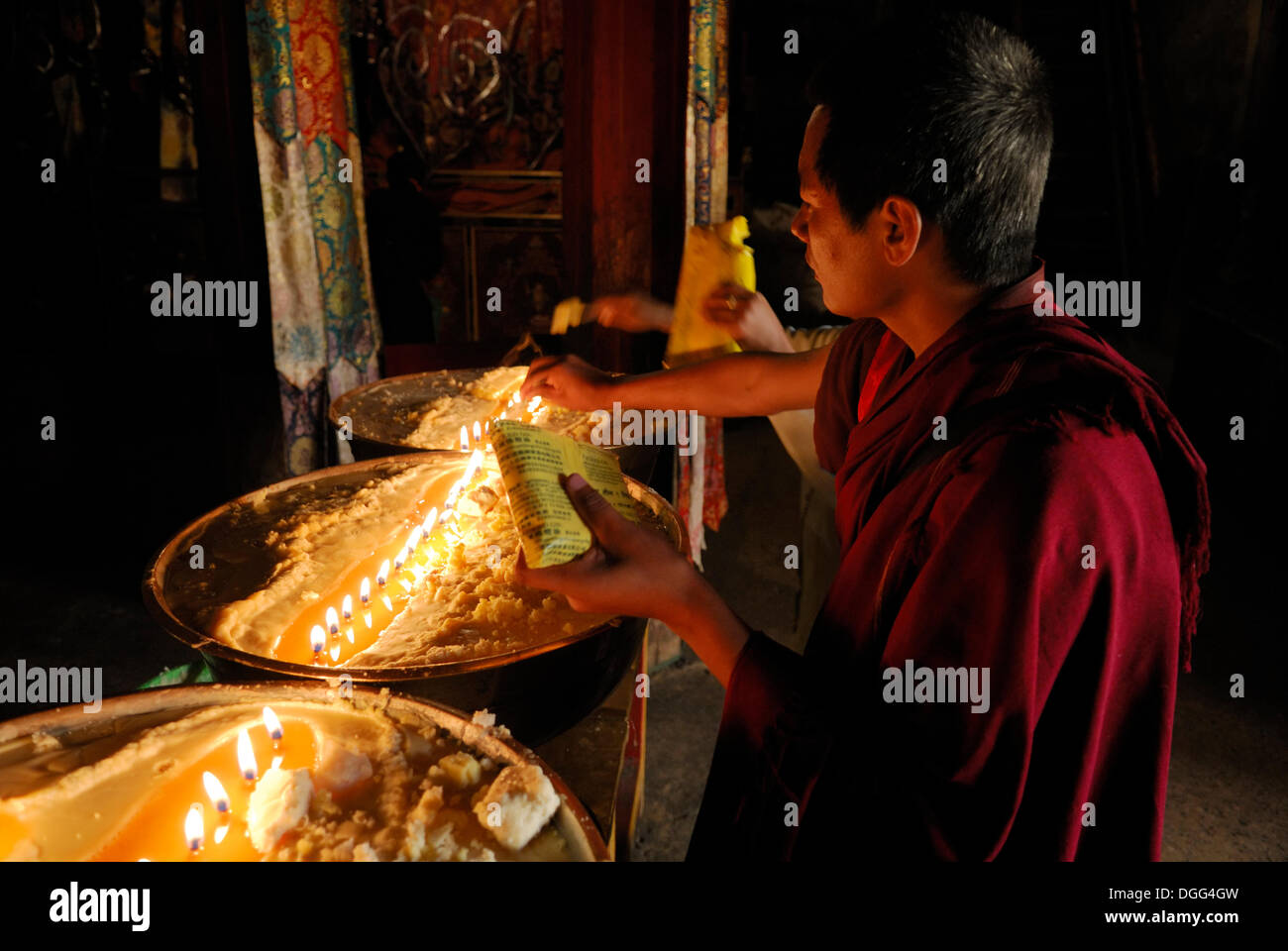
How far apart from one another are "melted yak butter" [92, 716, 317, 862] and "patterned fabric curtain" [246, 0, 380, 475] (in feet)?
8.75

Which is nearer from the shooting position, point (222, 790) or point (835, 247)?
point (222, 790)

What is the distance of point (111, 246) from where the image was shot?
5.23 m

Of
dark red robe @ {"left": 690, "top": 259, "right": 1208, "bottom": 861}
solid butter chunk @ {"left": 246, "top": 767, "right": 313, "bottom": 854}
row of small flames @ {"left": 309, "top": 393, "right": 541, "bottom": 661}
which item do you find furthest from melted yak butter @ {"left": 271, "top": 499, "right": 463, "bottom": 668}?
dark red robe @ {"left": 690, "top": 259, "right": 1208, "bottom": 861}

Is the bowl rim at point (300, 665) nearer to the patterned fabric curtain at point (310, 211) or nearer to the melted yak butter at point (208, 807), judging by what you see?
the melted yak butter at point (208, 807)

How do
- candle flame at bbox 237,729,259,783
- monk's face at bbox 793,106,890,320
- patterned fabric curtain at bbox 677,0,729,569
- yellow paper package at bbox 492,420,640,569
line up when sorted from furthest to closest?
patterned fabric curtain at bbox 677,0,729,569
monk's face at bbox 793,106,890,320
yellow paper package at bbox 492,420,640,569
candle flame at bbox 237,729,259,783

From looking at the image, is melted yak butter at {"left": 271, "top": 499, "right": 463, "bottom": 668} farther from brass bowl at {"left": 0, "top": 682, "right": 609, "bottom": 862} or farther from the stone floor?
the stone floor

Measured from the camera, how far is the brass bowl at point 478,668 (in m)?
1.24

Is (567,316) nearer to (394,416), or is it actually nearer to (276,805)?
(394,416)

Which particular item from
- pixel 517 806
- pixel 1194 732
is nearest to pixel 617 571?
pixel 517 806

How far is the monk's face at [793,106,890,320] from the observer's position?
1345 millimetres

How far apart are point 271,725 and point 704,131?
3008mm

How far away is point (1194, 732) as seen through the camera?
3748 mm

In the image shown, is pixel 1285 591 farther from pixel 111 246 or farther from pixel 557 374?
pixel 111 246

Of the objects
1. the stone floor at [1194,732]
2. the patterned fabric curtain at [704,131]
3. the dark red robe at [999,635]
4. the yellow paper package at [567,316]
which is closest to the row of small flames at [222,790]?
the dark red robe at [999,635]
